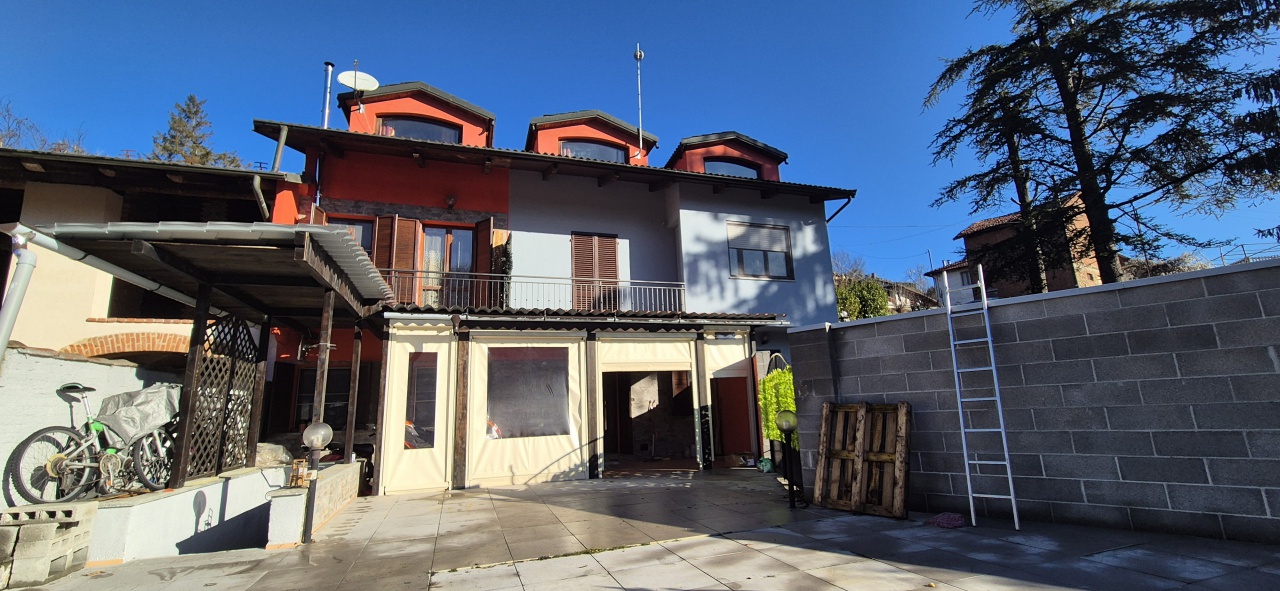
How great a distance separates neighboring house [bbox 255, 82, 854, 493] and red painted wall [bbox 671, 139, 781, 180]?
0.17 ft

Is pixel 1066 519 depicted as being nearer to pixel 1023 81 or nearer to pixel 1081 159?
pixel 1081 159

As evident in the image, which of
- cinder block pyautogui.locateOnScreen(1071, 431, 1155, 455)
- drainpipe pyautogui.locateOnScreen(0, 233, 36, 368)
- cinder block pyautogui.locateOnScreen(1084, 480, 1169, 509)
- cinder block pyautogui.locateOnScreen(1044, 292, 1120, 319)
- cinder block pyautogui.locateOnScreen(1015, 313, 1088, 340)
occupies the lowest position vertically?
cinder block pyautogui.locateOnScreen(1084, 480, 1169, 509)

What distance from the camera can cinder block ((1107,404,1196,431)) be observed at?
14.0 ft

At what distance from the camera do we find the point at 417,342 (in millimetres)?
8719

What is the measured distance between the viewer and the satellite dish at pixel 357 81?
10.7 m

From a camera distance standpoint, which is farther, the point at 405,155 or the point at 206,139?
the point at 206,139

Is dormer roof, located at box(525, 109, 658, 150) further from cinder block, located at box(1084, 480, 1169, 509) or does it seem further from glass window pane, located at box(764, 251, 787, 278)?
cinder block, located at box(1084, 480, 1169, 509)

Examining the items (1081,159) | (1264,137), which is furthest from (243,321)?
(1264,137)

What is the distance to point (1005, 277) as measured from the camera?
39.8ft

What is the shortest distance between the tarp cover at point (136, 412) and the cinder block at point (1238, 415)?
1018 centimetres

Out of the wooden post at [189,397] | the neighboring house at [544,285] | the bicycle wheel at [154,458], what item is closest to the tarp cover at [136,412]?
the bicycle wheel at [154,458]

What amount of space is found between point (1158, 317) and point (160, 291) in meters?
10.1

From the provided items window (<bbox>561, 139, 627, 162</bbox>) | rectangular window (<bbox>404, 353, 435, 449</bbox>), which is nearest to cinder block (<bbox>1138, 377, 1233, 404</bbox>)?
rectangular window (<bbox>404, 353, 435, 449</bbox>)

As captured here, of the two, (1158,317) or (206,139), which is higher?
(206,139)
